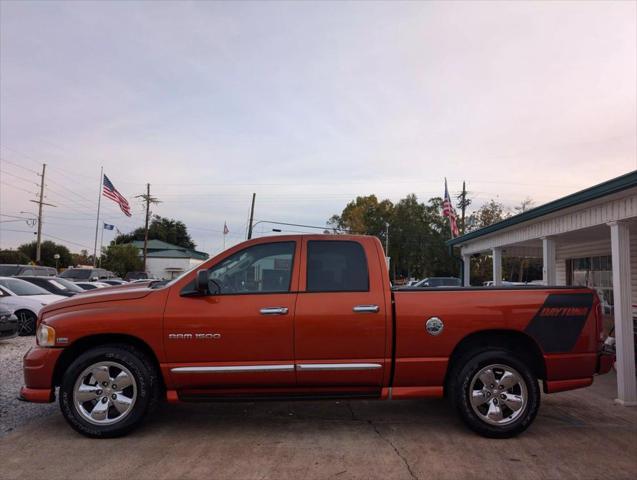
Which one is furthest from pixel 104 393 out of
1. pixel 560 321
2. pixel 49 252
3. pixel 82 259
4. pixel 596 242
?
pixel 82 259

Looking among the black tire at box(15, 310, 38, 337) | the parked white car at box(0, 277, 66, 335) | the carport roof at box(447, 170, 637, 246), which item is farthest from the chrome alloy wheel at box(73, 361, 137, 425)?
the black tire at box(15, 310, 38, 337)

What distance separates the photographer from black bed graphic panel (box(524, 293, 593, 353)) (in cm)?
495

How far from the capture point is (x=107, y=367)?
187 inches

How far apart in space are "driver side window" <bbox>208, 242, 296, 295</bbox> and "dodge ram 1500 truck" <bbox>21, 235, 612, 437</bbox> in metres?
0.01

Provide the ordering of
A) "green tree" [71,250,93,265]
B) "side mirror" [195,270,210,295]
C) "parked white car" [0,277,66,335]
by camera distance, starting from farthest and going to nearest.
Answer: "green tree" [71,250,93,265] < "parked white car" [0,277,66,335] < "side mirror" [195,270,210,295]

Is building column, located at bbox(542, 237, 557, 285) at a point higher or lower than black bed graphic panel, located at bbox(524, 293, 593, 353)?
higher

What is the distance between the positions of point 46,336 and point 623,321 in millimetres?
6773

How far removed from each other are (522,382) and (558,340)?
570 mm

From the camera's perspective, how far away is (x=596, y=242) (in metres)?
13.0

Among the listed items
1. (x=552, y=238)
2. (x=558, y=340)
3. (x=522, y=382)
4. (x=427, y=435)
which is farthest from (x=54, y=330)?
(x=552, y=238)

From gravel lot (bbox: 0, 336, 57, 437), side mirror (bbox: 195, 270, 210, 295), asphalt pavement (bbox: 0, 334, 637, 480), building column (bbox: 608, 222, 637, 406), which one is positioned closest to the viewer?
asphalt pavement (bbox: 0, 334, 637, 480)

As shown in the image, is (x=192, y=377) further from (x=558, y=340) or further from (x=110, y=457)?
(x=558, y=340)

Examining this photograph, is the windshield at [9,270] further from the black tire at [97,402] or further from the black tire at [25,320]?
the black tire at [97,402]

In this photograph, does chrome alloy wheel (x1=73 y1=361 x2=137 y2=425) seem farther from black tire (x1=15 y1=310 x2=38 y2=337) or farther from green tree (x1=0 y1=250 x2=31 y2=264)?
green tree (x1=0 y1=250 x2=31 y2=264)
